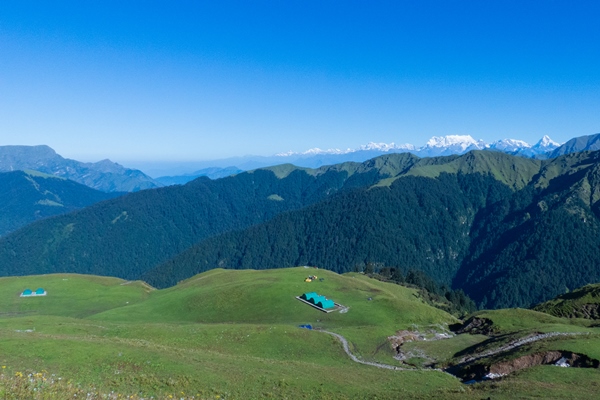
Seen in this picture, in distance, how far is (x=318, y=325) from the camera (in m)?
67.0

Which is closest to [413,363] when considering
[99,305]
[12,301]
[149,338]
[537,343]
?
[537,343]

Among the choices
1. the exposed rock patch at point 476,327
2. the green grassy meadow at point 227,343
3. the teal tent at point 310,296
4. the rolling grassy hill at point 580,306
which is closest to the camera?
the green grassy meadow at point 227,343

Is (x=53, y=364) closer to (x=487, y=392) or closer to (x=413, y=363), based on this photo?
(x=487, y=392)

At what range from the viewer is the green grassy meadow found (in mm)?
27641

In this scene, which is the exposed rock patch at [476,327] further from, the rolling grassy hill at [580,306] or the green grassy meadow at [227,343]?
the rolling grassy hill at [580,306]

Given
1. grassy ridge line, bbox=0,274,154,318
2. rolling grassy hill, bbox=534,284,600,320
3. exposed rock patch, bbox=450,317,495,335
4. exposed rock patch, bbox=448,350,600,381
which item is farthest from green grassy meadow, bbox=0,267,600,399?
rolling grassy hill, bbox=534,284,600,320

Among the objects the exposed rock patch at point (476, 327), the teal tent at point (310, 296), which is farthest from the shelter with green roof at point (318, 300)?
the exposed rock patch at point (476, 327)

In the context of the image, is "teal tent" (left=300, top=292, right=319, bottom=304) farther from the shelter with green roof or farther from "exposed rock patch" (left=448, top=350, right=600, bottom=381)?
"exposed rock patch" (left=448, top=350, right=600, bottom=381)

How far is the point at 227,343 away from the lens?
48531 mm

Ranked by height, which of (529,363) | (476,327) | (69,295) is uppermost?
(529,363)

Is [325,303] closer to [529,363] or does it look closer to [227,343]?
[227,343]

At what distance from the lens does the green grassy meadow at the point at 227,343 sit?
90.7ft

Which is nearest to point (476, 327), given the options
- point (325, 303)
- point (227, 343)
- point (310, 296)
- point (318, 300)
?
point (325, 303)

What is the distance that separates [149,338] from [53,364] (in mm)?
20312
